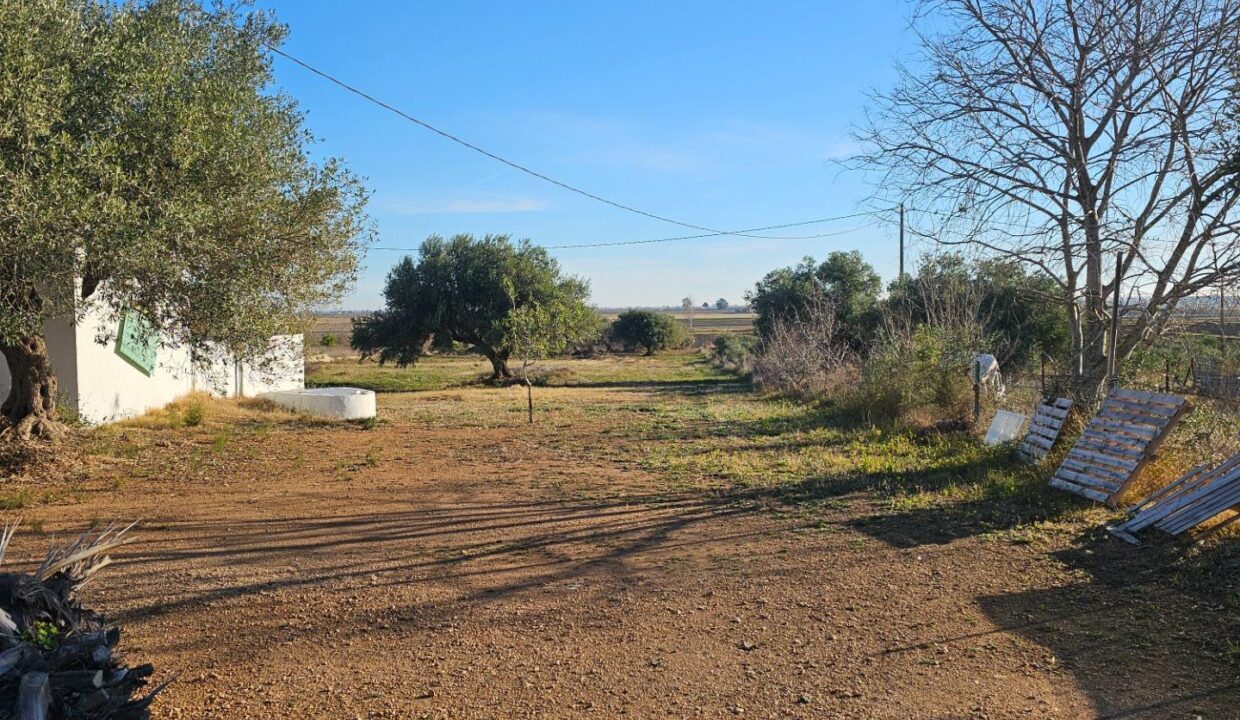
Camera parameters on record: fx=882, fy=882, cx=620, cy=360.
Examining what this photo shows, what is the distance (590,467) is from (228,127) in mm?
6314

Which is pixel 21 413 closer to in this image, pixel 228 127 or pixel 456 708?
pixel 228 127

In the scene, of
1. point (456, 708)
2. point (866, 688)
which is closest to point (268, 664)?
point (456, 708)

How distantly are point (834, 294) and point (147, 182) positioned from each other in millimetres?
29112

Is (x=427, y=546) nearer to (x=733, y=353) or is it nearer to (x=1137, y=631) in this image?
(x=1137, y=631)

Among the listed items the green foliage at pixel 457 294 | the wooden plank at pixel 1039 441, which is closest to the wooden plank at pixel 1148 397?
the wooden plank at pixel 1039 441

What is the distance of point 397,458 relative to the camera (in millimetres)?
13562

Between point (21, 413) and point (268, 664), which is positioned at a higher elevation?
point (21, 413)

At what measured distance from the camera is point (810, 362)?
24.9 m

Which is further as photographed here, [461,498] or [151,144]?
[461,498]

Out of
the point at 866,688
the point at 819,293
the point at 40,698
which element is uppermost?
the point at 819,293

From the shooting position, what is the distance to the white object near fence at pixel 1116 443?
28.5ft

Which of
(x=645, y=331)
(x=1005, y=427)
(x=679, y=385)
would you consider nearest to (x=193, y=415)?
(x=1005, y=427)

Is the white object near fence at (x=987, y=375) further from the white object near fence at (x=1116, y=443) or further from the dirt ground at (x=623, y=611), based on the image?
the dirt ground at (x=623, y=611)

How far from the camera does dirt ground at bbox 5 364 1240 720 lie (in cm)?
456
